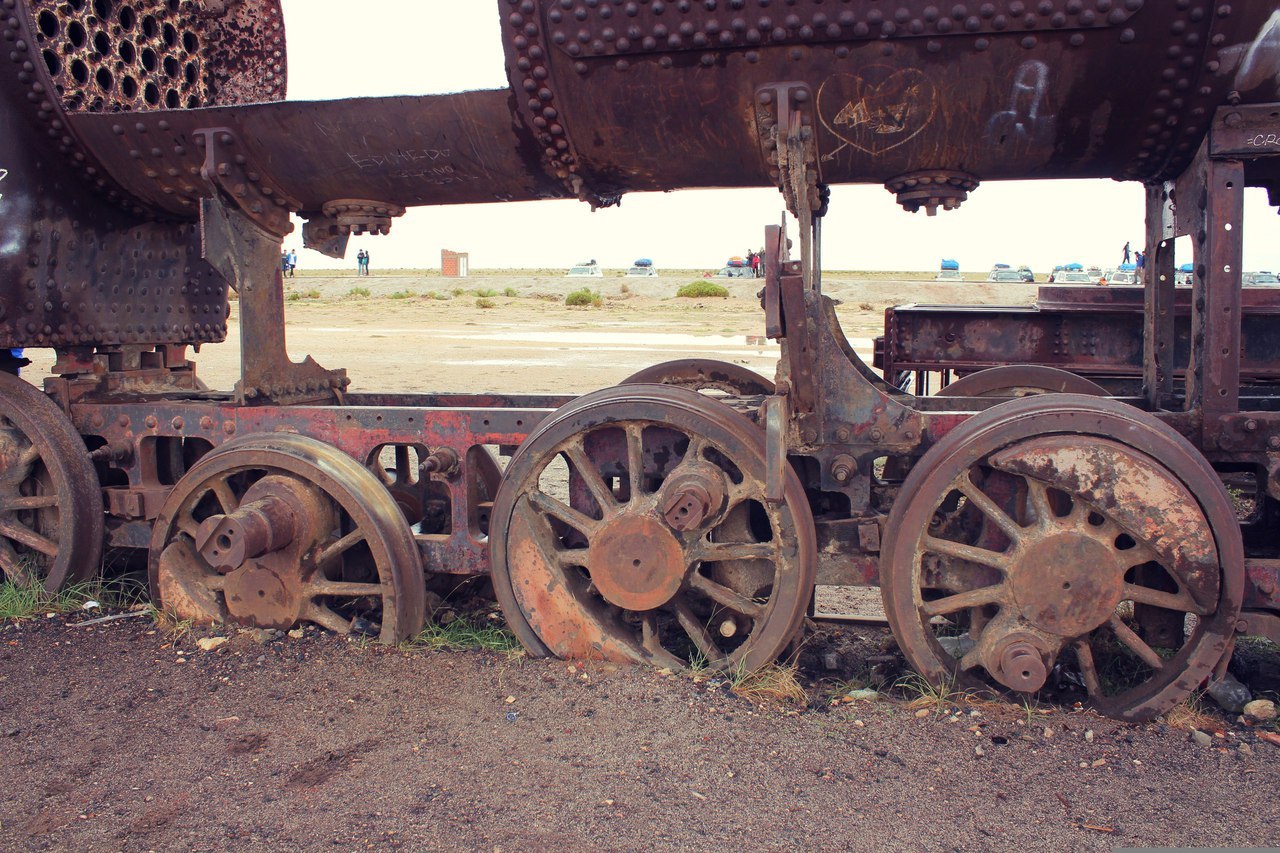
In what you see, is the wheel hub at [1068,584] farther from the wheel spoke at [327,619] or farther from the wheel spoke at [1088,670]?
the wheel spoke at [327,619]

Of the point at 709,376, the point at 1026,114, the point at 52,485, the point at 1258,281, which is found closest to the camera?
the point at 1026,114

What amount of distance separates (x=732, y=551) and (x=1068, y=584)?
1166 mm

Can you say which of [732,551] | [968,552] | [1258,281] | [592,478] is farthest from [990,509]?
[1258,281]

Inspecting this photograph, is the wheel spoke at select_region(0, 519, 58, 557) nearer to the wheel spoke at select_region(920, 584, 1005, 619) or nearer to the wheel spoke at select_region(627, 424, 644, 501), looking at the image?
the wheel spoke at select_region(627, 424, 644, 501)

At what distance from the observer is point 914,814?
2.92m

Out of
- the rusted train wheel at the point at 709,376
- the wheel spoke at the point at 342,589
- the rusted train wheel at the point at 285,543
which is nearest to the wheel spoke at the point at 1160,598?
the rusted train wheel at the point at 709,376

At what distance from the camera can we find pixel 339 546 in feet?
14.2

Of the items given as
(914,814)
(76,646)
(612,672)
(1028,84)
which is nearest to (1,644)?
(76,646)

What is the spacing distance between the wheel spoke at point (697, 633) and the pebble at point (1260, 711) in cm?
187

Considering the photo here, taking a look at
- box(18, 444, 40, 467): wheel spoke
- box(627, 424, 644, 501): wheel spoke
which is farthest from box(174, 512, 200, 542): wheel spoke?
box(627, 424, 644, 501): wheel spoke

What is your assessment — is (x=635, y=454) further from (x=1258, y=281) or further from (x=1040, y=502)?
(x=1258, y=281)

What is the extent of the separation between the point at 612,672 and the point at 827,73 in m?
2.35

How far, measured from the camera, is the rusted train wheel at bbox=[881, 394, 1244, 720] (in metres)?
3.38

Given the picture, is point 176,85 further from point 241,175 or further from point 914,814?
point 914,814
